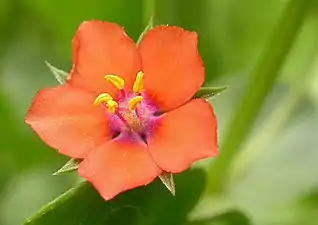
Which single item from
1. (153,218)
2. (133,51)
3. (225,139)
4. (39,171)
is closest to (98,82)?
(133,51)

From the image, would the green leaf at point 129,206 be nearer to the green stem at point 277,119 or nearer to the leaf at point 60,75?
the leaf at point 60,75

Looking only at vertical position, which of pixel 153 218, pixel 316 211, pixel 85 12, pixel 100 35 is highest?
pixel 100 35

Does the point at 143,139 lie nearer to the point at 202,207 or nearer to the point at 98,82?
the point at 98,82

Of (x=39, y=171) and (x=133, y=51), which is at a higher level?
(x=133, y=51)

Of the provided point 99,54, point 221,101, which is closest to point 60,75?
point 99,54

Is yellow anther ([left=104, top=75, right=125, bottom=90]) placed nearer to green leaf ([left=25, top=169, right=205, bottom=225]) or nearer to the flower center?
the flower center

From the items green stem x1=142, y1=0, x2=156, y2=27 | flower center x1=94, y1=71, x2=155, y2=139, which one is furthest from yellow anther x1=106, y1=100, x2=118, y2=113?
green stem x1=142, y1=0, x2=156, y2=27
